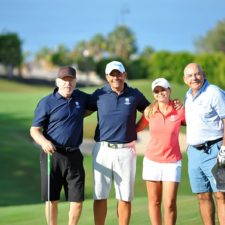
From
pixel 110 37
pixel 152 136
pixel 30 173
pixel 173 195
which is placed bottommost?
pixel 30 173

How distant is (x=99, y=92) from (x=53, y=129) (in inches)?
28.6

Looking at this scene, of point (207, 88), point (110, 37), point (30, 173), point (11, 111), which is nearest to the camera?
point (207, 88)

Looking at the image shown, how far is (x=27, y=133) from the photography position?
27.1m

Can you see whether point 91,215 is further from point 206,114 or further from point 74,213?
point 206,114

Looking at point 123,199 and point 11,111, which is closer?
point 123,199

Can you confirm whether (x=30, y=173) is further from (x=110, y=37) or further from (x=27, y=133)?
(x=110, y=37)

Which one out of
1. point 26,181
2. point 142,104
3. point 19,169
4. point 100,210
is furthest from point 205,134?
Answer: point 19,169

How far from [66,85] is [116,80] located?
1.94 feet

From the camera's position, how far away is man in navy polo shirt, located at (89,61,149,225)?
8078 millimetres

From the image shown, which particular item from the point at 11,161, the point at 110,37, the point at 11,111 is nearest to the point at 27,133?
the point at 11,161

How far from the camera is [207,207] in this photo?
7.94 meters

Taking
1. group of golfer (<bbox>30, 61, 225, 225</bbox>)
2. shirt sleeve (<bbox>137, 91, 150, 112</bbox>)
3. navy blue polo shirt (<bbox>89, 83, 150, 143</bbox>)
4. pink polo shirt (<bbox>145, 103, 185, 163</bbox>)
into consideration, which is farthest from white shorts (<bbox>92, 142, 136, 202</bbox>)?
shirt sleeve (<bbox>137, 91, 150, 112</bbox>)

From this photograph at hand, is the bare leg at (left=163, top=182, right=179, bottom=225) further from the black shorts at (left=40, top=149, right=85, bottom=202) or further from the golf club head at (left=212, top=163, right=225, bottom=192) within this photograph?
the black shorts at (left=40, top=149, right=85, bottom=202)

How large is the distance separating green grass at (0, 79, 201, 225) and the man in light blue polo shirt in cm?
150
